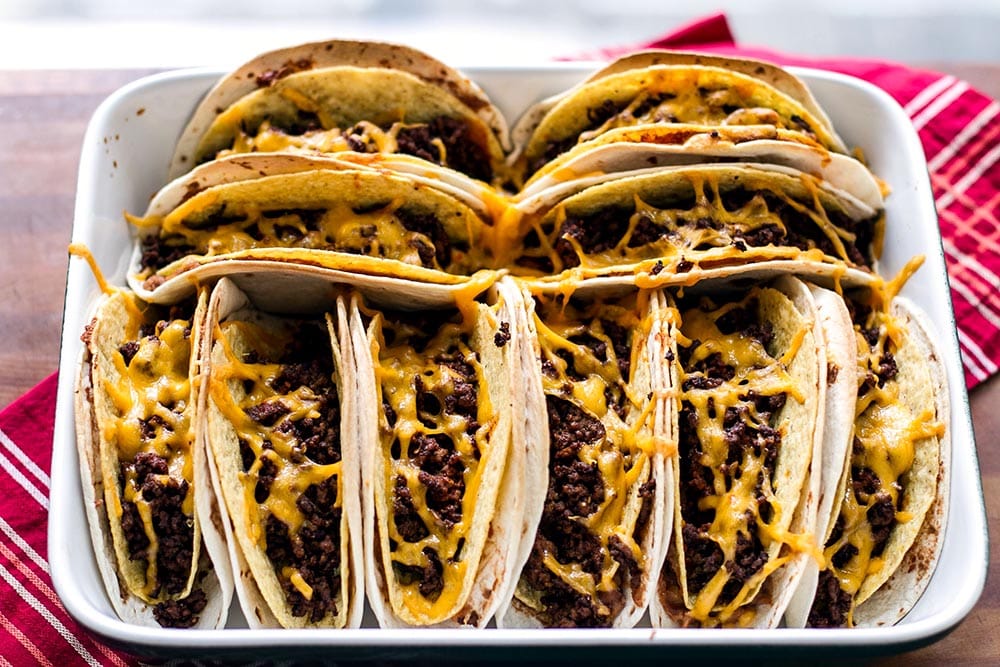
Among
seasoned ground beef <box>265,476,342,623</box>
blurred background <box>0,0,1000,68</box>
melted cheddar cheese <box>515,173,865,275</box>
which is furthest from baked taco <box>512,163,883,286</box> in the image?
blurred background <box>0,0,1000,68</box>

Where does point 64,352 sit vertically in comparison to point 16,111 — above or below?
below

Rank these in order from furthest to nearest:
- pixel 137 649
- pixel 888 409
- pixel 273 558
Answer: pixel 888 409 → pixel 273 558 → pixel 137 649

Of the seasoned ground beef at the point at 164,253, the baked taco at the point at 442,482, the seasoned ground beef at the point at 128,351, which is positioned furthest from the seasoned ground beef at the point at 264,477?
the seasoned ground beef at the point at 164,253

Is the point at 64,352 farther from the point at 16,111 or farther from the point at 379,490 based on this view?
the point at 16,111

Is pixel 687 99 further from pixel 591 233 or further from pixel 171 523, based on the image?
pixel 171 523

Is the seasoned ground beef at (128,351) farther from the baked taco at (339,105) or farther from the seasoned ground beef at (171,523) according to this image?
the baked taco at (339,105)

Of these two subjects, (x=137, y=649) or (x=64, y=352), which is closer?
(x=137, y=649)

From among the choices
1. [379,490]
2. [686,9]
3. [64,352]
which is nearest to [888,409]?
[379,490]
